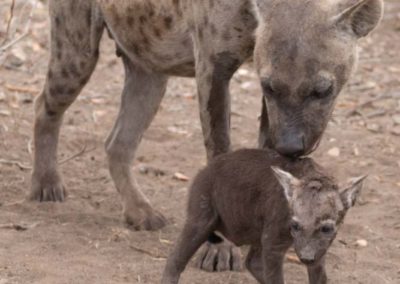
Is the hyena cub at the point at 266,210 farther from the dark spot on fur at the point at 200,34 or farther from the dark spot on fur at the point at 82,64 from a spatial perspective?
the dark spot on fur at the point at 82,64

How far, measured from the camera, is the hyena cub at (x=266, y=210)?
4.20 metres

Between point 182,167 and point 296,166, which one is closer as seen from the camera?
point 296,166

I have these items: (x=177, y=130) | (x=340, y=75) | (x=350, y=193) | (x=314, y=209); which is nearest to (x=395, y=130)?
(x=177, y=130)

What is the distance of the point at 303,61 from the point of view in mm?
4750

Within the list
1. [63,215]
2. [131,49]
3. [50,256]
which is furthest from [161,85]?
[50,256]

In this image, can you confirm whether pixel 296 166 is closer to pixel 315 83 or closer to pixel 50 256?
pixel 315 83

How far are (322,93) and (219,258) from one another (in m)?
1.04

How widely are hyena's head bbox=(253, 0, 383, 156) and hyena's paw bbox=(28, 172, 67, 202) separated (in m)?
2.03

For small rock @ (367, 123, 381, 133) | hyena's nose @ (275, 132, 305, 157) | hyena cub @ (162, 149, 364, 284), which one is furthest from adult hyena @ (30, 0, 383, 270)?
small rock @ (367, 123, 381, 133)

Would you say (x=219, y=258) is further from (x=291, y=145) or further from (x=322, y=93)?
(x=322, y=93)

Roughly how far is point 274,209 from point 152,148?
11.2 feet

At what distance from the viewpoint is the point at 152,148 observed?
783 cm

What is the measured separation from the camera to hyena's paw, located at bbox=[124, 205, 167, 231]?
20.0 ft

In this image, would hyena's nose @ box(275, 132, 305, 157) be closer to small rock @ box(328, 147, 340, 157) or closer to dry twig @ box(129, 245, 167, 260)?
dry twig @ box(129, 245, 167, 260)
